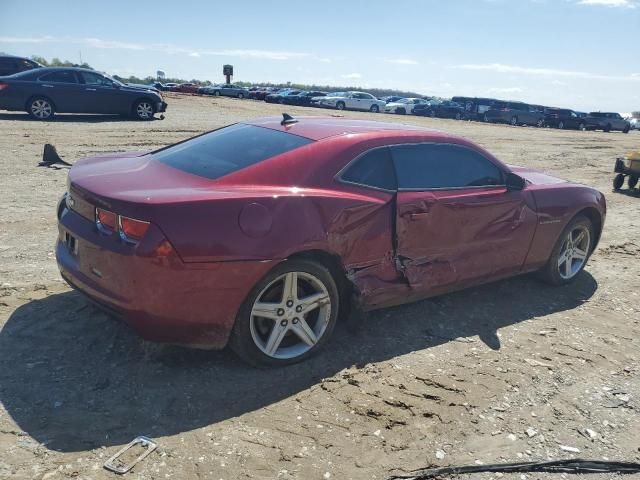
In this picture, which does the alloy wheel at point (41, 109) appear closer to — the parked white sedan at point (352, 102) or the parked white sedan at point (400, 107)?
the parked white sedan at point (352, 102)

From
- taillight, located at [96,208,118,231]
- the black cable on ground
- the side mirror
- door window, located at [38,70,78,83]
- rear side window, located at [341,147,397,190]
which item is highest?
door window, located at [38,70,78,83]

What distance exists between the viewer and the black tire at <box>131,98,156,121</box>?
17562 millimetres

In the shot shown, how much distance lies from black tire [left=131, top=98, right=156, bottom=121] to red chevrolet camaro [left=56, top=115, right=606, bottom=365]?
14.2m

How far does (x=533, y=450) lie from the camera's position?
10.0 feet

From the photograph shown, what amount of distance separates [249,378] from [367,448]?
907 millimetres

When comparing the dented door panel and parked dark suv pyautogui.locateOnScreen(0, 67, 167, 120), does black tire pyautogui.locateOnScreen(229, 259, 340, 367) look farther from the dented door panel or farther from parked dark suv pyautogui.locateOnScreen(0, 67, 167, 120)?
parked dark suv pyautogui.locateOnScreen(0, 67, 167, 120)

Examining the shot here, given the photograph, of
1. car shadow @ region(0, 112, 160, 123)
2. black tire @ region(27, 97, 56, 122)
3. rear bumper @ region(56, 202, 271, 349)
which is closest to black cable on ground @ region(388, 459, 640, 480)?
rear bumper @ region(56, 202, 271, 349)

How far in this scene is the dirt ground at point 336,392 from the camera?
110 inches

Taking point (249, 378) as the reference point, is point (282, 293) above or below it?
above

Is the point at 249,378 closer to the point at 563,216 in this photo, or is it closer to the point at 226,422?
the point at 226,422

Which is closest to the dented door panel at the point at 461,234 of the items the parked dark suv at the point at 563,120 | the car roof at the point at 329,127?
the car roof at the point at 329,127

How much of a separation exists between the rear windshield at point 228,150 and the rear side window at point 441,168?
80 cm

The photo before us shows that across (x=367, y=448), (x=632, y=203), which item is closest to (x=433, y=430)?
(x=367, y=448)

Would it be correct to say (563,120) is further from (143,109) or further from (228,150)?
(228,150)
